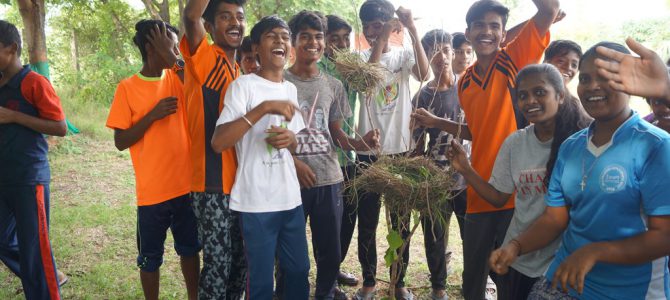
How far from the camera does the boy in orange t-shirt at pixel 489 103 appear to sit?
8.95ft

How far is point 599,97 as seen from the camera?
1.76m

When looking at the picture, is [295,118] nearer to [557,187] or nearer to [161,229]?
[161,229]

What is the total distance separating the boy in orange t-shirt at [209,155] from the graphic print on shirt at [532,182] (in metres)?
1.59

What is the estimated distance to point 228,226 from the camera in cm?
269

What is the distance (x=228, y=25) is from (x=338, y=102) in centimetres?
87

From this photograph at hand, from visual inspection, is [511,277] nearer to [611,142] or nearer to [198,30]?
[611,142]

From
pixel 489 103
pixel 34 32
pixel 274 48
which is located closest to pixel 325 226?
pixel 274 48

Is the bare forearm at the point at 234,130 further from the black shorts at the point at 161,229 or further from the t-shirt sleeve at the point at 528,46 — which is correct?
the t-shirt sleeve at the point at 528,46

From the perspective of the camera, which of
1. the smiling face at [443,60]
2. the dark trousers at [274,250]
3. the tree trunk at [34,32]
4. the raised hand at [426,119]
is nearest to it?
the dark trousers at [274,250]

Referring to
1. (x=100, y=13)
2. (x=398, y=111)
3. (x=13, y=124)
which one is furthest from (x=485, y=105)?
(x=100, y=13)

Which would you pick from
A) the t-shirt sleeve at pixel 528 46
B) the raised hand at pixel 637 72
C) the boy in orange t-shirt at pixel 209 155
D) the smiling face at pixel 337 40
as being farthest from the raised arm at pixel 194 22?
the raised hand at pixel 637 72

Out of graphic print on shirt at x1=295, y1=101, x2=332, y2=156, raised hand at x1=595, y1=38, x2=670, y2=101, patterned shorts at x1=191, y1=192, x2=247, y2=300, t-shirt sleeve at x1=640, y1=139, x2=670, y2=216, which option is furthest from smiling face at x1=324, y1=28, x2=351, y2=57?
t-shirt sleeve at x1=640, y1=139, x2=670, y2=216

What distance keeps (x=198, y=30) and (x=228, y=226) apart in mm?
1162

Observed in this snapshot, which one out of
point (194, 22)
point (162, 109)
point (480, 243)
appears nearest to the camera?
point (194, 22)
